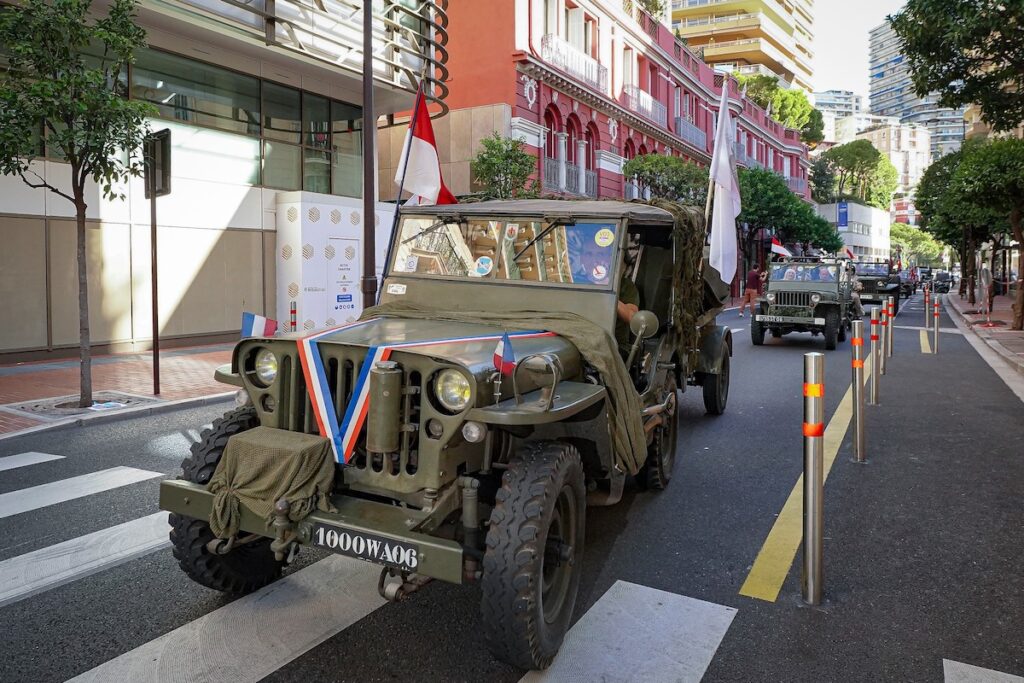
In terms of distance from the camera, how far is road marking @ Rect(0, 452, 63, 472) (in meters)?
6.55

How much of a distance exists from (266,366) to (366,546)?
3.45 feet

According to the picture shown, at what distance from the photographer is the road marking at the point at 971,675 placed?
306 cm

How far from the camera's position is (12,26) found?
27.4ft

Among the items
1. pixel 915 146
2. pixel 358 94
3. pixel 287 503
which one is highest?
pixel 915 146

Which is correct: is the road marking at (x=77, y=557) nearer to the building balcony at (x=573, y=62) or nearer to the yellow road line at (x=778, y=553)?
the yellow road line at (x=778, y=553)

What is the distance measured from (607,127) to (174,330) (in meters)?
20.2

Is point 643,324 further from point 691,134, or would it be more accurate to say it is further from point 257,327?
point 691,134

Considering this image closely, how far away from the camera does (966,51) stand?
1298cm

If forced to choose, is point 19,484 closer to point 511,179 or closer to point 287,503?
point 287,503

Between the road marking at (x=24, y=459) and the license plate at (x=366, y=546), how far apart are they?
486cm

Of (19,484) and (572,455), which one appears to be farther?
(19,484)

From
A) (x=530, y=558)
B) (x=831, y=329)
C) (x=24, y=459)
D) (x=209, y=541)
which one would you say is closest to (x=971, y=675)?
(x=530, y=558)

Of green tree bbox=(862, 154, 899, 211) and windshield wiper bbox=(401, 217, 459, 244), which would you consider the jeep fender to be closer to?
windshield wiper bbox=(401, 217, 459, 244)

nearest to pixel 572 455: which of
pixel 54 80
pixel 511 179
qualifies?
pixel 54 80
